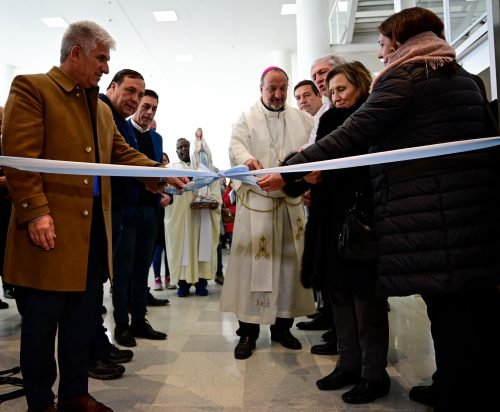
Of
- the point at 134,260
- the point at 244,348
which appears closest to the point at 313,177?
the point at 244,348

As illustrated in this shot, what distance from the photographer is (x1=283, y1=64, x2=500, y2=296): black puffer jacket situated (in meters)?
1.35

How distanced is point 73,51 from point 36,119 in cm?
34

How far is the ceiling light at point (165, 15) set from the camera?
9.72m

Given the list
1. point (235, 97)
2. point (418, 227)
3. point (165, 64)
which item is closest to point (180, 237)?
point (418, 227)

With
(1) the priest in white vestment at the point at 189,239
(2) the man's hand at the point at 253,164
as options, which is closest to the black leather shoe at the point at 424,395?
(2) the man's hand at the point at 253,164

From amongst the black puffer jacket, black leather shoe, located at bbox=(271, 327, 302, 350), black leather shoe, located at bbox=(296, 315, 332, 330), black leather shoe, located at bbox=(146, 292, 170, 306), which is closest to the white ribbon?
the black puffer jacket

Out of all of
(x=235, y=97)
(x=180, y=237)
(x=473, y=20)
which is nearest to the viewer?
(x=473, y=20)

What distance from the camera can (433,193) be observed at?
138 cm

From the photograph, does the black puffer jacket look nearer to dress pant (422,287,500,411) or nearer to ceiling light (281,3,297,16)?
dress pant (422,287,500,411)

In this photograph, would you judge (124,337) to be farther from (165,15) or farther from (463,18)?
(165,15)

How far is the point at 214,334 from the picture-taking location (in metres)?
3.12

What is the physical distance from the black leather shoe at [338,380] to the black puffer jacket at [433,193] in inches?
31.2

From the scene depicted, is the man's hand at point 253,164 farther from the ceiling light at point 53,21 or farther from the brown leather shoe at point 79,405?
the ceiling light at point 53,21

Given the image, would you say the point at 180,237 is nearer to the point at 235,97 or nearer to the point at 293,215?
the point at 293,215
